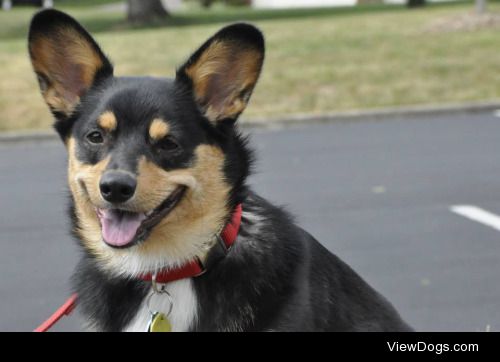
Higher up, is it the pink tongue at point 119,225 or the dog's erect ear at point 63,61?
the dog's erect ear at point 63,61

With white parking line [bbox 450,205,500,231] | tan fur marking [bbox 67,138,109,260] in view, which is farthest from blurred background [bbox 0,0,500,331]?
tan fur marking [bbox 67,138,109,260]

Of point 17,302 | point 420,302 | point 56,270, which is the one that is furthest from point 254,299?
point 56,270

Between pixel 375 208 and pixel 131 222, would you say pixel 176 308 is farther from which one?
pixel 375 208

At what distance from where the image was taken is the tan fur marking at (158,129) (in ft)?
12.9

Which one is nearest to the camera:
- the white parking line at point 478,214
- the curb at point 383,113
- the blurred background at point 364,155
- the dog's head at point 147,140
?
the dog's head at point 147,140

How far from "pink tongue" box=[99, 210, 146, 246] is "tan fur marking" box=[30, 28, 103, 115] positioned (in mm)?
507

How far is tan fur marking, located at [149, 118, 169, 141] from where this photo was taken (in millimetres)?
3943

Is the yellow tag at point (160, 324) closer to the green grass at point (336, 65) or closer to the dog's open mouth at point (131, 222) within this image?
the dog's open mouth at point (131, 222)

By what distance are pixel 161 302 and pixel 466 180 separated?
6.95 metres

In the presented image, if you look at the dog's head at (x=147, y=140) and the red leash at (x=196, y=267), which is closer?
the dog's head at (x=147, y=140)

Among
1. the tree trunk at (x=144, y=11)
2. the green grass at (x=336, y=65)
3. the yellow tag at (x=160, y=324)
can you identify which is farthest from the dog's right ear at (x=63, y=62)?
the tree trunk at (x=144, y=11)

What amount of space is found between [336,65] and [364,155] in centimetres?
599

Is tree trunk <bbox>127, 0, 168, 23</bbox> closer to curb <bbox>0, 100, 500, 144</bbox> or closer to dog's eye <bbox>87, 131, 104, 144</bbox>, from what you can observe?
curb <bbox>0, 100, 500, 144</bbox>

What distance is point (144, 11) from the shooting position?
29.1 m
